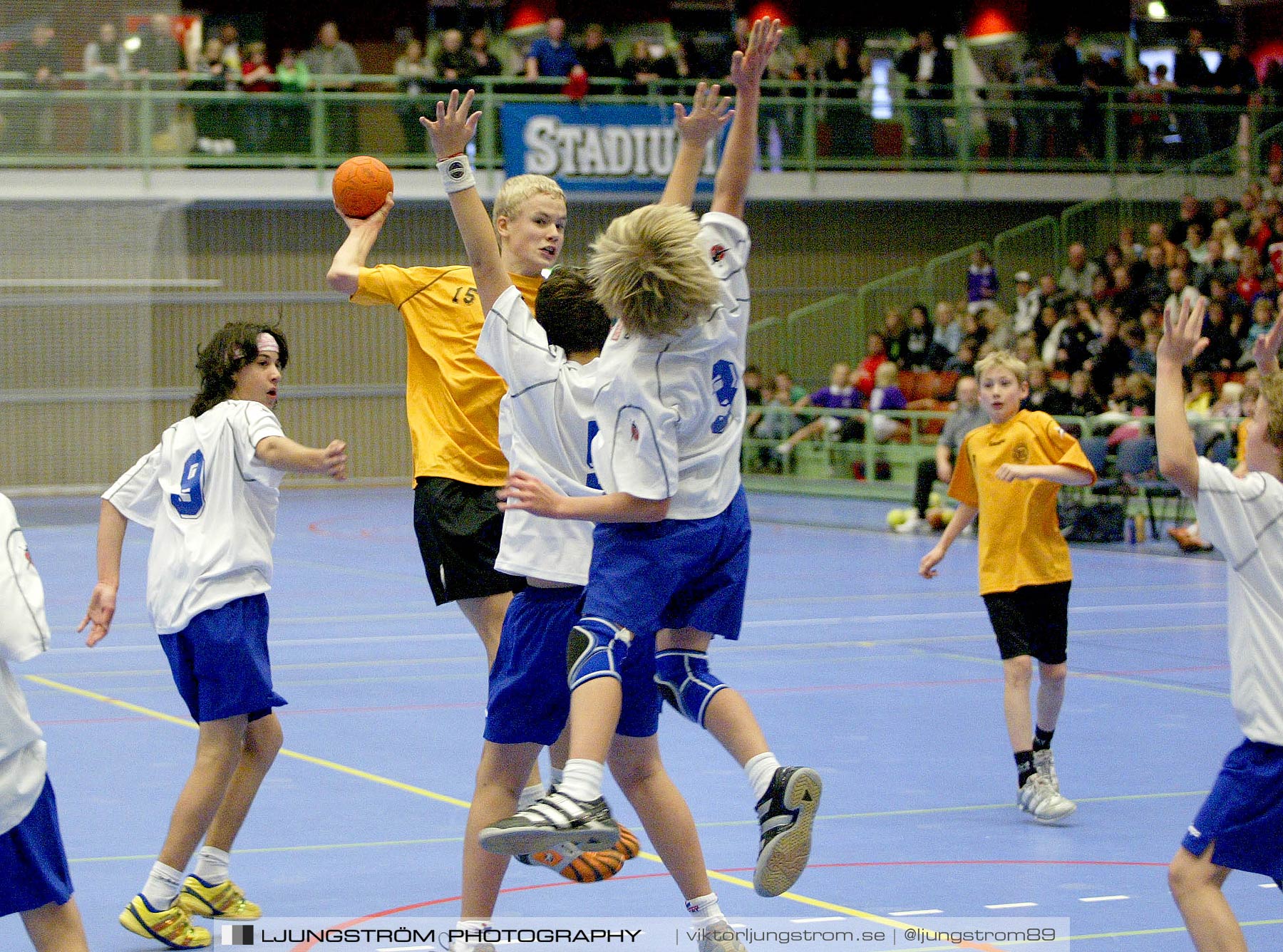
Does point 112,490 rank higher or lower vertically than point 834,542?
higher

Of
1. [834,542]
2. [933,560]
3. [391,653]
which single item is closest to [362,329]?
[834,542]

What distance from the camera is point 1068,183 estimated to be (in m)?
27.1

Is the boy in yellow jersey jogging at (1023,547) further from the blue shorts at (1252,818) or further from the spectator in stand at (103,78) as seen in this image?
the spectator in stand at (103,78)

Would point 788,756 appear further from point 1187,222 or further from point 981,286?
point 981,286

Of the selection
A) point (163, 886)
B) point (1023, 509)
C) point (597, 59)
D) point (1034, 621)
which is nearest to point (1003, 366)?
point (1023, 509)

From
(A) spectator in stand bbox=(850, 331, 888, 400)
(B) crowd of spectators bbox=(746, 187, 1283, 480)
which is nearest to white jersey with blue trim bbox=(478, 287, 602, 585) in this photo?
(B) crowd of spectators bbox=(746, 187, 1283, 480)

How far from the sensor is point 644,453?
4207mm

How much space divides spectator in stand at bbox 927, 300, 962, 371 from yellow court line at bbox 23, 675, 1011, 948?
1567cm

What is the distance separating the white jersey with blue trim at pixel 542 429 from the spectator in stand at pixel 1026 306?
18527mm

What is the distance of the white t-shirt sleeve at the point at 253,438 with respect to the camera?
5.24 meters

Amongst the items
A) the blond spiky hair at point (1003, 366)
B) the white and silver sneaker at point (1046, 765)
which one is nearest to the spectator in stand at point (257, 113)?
the blond spiky hair at point (1003, 366)

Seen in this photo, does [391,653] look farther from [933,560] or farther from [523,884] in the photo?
[523,884]

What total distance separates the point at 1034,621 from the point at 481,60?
19299 mm

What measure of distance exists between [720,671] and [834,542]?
7734mm
